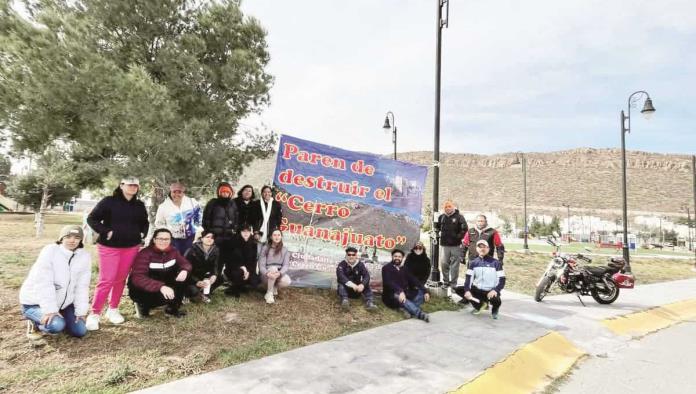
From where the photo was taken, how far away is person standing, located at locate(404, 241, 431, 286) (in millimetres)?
6914

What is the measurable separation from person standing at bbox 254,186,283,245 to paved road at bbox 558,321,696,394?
15.1 feet

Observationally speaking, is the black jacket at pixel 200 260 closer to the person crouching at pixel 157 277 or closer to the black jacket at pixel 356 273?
the person crouching at pixel 157 277

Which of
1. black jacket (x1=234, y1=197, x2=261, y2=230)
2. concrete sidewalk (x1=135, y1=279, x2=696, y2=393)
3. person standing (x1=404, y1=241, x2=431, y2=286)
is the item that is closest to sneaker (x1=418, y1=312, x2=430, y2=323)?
concrete sidewalk (x1=135, y1=279, x2=696, y2=393)

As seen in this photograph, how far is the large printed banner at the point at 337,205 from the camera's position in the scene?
6605 mm

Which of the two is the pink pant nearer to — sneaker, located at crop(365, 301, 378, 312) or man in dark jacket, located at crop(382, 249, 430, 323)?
sneaker, located at crop(365, 301, 378, 312)

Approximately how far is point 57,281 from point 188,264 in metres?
1.43

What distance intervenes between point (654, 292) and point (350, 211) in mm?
9291

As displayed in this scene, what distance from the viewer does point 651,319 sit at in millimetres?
7031

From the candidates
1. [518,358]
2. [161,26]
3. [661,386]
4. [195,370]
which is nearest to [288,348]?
[195,370]

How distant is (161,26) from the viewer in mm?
8141

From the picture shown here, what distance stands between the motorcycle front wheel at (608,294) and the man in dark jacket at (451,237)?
3.21 metres

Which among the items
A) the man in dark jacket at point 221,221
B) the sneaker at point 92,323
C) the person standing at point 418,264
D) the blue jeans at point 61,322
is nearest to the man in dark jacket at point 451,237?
the person standing at point 418,264

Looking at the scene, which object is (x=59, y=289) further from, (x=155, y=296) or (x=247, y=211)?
(x=247, y=211)

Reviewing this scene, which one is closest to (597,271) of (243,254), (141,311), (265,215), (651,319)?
(651,319)
